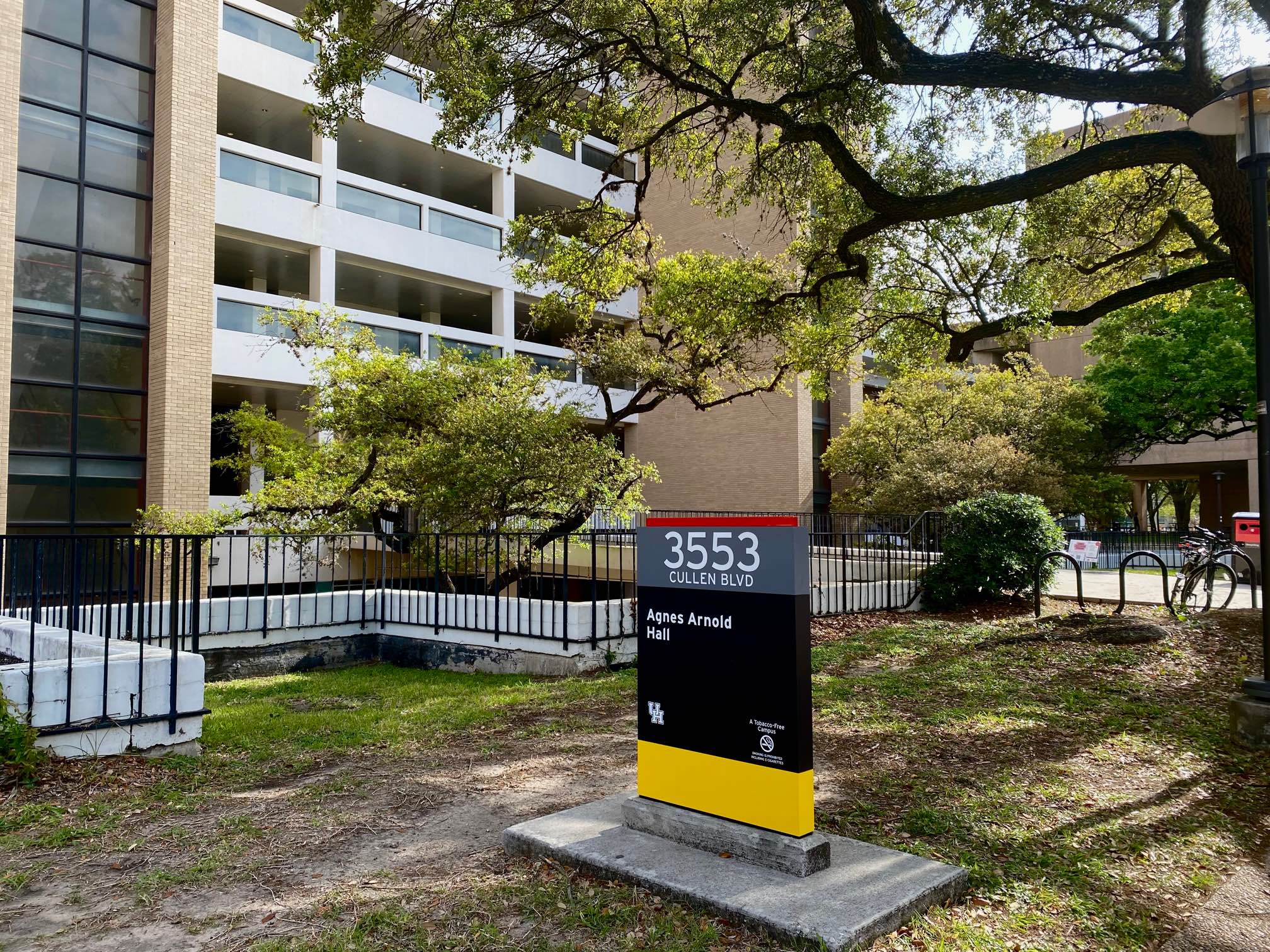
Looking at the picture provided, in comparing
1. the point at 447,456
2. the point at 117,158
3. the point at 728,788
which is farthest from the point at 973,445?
the point at 117,158

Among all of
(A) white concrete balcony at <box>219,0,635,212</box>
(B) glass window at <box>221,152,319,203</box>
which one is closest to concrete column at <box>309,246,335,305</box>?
(B) glass window at <box>221,152,319,203</box>

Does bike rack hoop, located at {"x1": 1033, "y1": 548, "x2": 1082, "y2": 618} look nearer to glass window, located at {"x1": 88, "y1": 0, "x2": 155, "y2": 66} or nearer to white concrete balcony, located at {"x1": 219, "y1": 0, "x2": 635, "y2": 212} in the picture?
white concrete balcony, located at {"x1": 219, "y1": 0, "x2": 635, "y2": 212}

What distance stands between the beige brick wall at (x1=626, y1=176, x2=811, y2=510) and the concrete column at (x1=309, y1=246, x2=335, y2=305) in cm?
1138

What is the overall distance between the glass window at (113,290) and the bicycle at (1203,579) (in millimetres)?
22922

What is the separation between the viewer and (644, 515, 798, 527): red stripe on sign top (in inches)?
155

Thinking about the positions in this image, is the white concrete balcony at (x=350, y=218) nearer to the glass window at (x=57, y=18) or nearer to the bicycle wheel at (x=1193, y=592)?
the glass window at (x=57, y=18)

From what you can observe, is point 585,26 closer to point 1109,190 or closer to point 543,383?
point 543,383

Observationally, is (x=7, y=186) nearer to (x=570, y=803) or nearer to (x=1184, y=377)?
(x=570, y=803)

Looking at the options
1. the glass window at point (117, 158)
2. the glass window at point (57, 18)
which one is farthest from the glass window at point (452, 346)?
the glass window at point (57, 18)

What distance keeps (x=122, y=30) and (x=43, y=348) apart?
841cm

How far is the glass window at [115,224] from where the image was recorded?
20.4 m

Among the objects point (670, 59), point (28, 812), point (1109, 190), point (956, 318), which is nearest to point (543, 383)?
point (670, 59)

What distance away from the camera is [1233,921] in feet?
12.0

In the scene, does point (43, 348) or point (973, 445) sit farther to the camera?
point (973, 445)
